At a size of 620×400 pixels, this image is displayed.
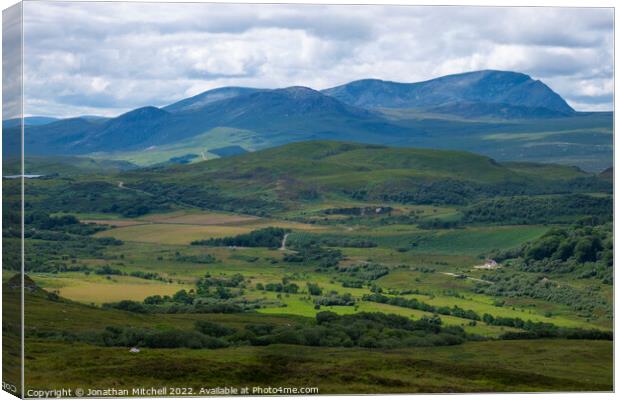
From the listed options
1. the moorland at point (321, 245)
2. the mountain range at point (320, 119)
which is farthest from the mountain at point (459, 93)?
the moorland at point (321, 245)

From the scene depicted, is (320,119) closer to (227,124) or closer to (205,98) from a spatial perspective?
(227,124)

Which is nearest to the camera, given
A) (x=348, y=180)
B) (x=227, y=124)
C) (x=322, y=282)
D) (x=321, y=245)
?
(x=322, y=282)

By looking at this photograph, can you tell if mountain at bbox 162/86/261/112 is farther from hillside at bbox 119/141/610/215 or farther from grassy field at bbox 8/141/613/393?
hillside at bbox 119/141/610/215

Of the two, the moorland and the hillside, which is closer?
the moorland

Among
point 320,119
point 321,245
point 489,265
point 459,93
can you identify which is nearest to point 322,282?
point 489,265

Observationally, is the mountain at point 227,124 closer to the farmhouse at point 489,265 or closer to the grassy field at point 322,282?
the grassy field at point 322,282

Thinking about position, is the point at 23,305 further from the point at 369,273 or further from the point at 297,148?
the point at 297,148

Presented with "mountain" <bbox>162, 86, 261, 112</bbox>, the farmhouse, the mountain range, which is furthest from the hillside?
the farmhouse
